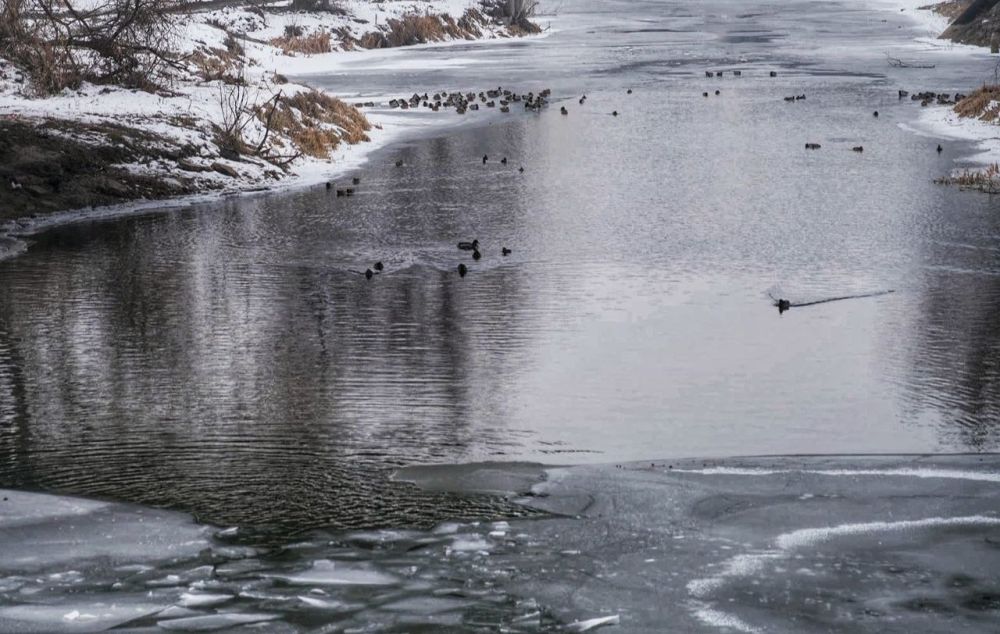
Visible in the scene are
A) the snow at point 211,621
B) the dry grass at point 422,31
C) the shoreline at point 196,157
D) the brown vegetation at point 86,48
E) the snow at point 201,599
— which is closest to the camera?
the snow at point 211,621

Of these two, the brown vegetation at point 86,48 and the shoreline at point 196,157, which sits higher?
the brown vegetation at point 86,48

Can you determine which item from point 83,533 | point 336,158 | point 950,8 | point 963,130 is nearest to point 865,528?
point 83,533

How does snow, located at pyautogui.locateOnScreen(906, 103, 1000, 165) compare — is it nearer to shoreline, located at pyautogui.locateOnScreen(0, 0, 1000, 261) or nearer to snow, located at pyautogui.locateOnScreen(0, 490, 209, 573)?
shoreline, located at pyautogui.locateOnScreen(0, 0, 1000, 261)

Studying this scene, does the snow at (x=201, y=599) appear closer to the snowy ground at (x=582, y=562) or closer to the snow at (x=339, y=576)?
the snowy ground at (x=582, y=562)

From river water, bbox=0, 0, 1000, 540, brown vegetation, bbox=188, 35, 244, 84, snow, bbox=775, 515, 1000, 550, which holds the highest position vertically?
brown vegetation, bbox=188, 35, 244, 84

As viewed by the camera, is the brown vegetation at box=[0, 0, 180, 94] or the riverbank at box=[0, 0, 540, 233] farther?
the brown vegetation at box=[0, 0, 180, 94]

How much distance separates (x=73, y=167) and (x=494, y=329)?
1051 centimetres

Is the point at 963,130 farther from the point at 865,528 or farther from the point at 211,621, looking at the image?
the point at 211,621

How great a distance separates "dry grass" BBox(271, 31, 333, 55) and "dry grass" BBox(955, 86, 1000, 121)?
1199 inches

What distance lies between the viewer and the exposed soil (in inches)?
771

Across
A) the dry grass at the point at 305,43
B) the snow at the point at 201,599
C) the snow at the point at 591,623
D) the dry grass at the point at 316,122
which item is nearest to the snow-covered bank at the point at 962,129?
the dry grass at the point at 316,122

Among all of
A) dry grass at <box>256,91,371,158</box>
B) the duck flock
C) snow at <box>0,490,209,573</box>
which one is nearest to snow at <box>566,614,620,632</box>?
snow at <box>0,490,209,573</box>

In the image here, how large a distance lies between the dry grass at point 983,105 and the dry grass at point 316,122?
13.4 m

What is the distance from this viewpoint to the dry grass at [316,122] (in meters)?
25.9
